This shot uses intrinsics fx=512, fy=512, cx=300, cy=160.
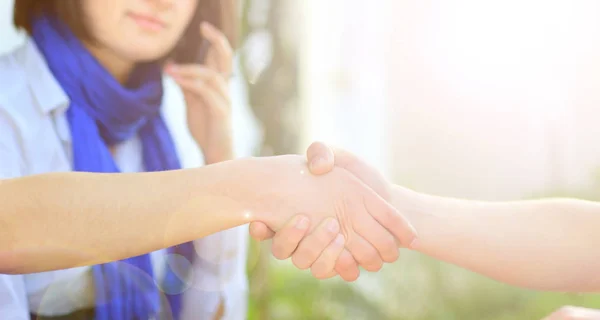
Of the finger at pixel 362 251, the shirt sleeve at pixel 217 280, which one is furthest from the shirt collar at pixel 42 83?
the finger at pixel 362 251

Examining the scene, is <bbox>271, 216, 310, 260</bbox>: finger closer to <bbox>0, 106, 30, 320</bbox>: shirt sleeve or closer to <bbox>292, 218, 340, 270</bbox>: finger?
<bbox>292, 218, 340, 270</bbox>: finger

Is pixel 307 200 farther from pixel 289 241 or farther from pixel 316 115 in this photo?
pixel 316 115

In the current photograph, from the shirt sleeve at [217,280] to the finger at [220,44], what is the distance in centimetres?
42

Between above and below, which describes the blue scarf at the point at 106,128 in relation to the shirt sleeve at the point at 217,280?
above

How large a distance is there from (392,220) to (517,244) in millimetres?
246

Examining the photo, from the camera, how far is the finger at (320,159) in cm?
95

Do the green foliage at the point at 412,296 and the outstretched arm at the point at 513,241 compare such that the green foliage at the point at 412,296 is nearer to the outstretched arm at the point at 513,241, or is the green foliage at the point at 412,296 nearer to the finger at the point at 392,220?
the outstretched arm at the point at 513,241

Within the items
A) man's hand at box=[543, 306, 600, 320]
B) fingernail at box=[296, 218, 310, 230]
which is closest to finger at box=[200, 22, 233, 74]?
fingernail at box=[296, 218, 310, 230]

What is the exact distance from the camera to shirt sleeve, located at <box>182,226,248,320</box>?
1.17 m

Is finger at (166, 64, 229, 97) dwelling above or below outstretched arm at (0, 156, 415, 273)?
above

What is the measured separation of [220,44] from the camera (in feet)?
4.20

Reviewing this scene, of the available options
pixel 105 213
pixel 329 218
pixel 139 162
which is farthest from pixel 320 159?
pixel 139 162

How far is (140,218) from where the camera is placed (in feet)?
2.75

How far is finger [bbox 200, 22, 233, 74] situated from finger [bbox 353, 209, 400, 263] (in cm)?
57
